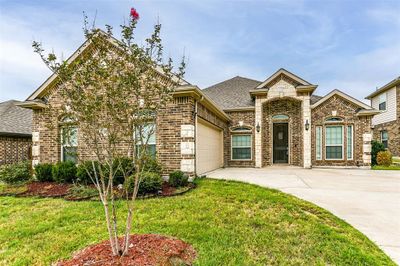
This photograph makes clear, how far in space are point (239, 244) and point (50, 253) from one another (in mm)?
2850

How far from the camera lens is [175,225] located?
403cm

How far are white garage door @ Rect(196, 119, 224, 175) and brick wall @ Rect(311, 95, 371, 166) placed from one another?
5512 millimetres

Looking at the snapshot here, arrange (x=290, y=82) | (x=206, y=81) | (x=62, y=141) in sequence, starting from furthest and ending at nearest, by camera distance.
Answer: (x=206, y=81), (x=290, y=82), (x=62, y=141)

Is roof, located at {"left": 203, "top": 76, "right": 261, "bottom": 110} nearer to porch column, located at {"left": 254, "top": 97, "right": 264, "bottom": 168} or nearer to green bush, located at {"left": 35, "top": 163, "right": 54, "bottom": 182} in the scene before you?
porch column, located at {"left": 254, "top": 97, "right": 264, "bottom": 168}

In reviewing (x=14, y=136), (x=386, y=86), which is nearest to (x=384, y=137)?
(x=386, y=86)

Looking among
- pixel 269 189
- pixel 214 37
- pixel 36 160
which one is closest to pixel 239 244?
pixel 269 189

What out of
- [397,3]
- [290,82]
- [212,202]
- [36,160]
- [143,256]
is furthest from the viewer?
[290,82]

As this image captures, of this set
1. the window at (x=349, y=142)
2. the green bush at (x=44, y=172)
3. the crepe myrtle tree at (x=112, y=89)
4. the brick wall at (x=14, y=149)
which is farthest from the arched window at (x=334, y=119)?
the brick wall at (x=14, y=149)

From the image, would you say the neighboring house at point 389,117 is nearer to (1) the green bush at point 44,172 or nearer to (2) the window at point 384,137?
(2) the window at point 384,137

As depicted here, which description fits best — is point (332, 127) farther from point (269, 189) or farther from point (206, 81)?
point (206, 81)

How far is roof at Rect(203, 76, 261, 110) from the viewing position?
14021 mm

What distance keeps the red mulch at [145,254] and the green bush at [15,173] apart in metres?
8.18

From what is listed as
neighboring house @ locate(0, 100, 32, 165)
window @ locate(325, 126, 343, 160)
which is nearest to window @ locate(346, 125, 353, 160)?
window @ locate(325, 126, 343, 160)

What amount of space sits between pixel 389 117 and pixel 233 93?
13606 millimetres
